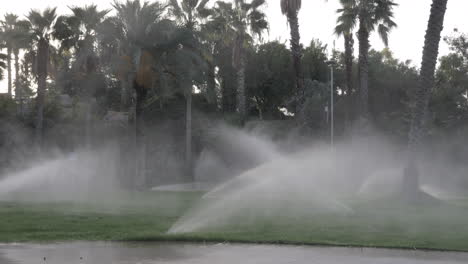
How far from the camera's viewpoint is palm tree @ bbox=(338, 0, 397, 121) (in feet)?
131

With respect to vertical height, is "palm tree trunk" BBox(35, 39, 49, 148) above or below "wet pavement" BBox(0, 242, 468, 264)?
above

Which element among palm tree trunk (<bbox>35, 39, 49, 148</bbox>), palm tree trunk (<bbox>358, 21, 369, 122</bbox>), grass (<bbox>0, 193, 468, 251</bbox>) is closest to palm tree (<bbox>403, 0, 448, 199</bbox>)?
grass (<bbox>0, 193, 468, 251</bbox>)

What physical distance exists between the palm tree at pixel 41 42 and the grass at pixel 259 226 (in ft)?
72.4

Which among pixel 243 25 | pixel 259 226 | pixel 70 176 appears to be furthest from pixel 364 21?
pixel 259 226

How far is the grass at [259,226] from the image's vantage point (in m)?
14.8

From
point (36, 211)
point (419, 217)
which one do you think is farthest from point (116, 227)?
point (419, 217)

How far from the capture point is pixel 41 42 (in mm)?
45062

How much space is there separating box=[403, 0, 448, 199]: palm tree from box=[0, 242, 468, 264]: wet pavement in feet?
42.6

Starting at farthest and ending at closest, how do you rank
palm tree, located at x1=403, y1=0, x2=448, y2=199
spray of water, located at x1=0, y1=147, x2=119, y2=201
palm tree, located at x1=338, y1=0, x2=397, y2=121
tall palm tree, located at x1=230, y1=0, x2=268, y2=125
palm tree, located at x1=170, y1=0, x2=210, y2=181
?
tall palm tree, located at x1=230, y1=0, x2=268, y2=125
palm tree, located at x1=170, y1=0, x2=210, y2=181
palm tree, located at x1=338, y1=0, x2=397, y2=121
spray of water, located at x1=0, y1=147, x2=119, y2=201
palm tree, located at x1=403, y1=0, x2=448, y2=199

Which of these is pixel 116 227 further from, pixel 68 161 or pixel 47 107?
pixel 47 107

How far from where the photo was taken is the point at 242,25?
48125 mm

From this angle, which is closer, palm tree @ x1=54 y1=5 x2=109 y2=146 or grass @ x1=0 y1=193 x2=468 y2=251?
grass @ x1=0 y1=193 x2=468 y2=251

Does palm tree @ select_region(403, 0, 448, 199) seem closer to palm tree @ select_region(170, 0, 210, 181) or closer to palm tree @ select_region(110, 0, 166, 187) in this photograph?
palm tree @ select_region(110, 0, 166, 187)

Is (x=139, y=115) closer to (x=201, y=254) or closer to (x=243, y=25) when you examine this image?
(x=243, y=25)
